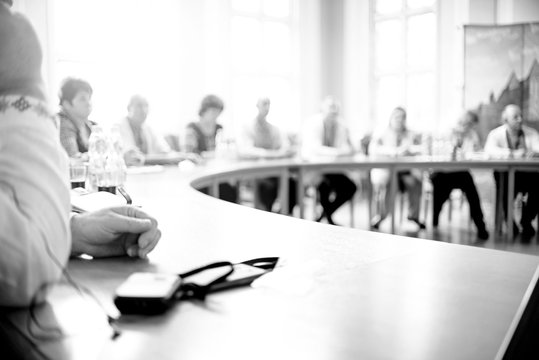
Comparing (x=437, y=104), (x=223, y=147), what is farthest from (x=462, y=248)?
(x=437, y=104)

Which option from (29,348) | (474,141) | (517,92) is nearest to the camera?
(29,348)

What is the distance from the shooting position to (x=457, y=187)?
4.75 meters

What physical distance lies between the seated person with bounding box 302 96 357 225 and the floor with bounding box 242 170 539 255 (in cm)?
15

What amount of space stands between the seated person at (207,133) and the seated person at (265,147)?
292mm

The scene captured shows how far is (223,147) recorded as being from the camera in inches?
172

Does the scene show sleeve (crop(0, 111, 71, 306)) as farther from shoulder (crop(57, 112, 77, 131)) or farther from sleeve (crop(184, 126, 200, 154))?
sleeve (crop(184, 126, 200, 154))

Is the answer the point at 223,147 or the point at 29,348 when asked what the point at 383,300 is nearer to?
the point at 29,348

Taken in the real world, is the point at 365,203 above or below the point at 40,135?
below

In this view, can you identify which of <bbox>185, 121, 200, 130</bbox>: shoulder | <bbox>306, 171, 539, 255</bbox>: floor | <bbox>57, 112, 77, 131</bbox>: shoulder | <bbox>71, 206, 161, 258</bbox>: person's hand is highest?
<bbox>185, 121, 200, 130</bbox>: shoulder

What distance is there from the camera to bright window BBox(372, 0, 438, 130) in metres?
6.96

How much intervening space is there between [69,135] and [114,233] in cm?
199

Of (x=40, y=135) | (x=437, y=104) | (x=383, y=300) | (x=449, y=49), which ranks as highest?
(x=449, y=49)

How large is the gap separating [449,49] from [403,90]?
825mm

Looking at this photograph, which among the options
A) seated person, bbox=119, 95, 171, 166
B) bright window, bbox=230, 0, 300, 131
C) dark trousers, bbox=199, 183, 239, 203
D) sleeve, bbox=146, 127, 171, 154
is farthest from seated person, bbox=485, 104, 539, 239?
bright window, bbox=230, 0, 300, 131
